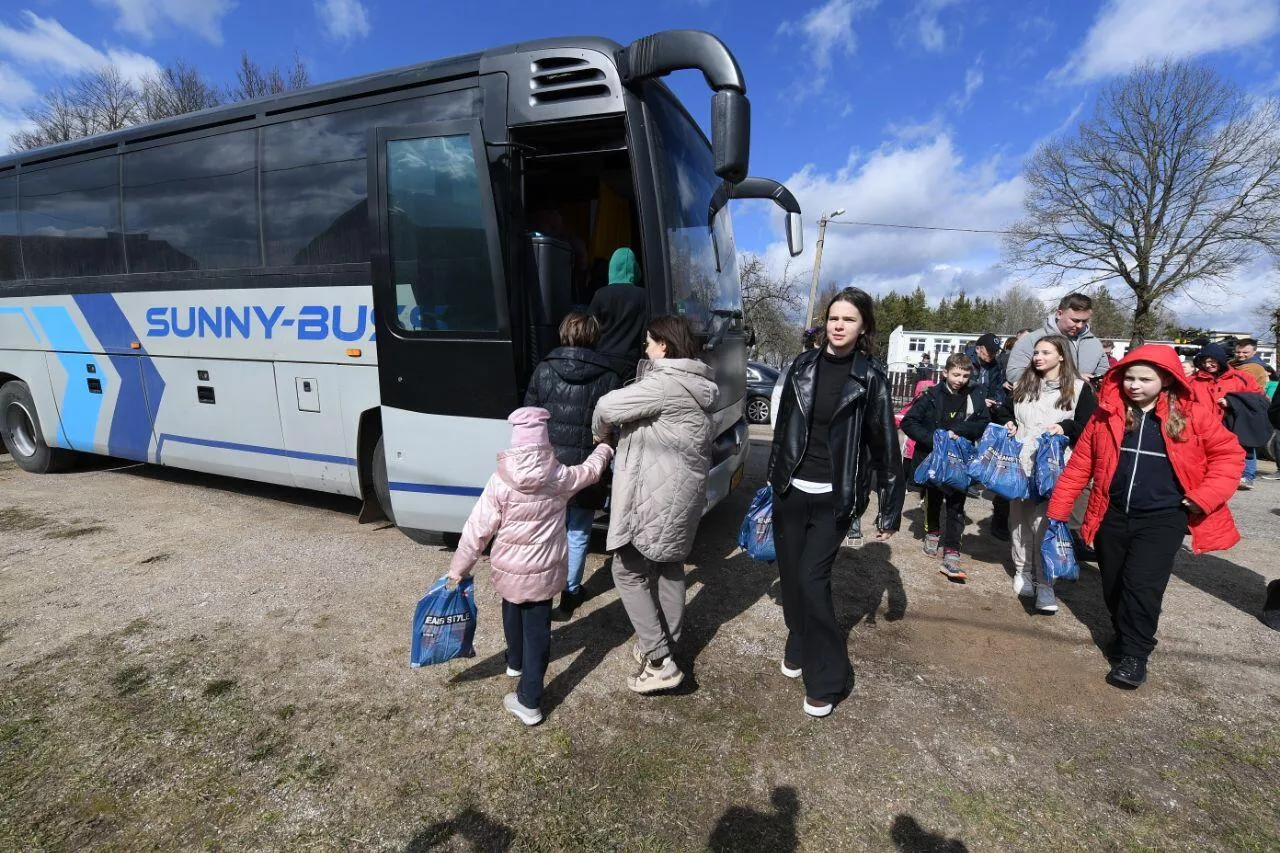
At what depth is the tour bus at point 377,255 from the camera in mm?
3693

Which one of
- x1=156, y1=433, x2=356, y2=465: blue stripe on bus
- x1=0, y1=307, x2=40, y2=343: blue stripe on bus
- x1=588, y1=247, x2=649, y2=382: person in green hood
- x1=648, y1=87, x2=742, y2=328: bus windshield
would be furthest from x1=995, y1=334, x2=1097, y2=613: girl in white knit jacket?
x1=0, y1=307, x2=40, y2=343: blue stripe on bus

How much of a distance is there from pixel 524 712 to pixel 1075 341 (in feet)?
15.8

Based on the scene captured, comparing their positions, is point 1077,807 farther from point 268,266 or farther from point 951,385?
point 268,266

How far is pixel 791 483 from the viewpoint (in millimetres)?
2834

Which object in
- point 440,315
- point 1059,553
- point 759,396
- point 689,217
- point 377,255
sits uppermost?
point 689,217

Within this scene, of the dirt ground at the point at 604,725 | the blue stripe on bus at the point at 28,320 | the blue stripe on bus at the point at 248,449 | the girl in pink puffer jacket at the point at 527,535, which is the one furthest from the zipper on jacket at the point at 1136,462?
the blue stripe on bus at the point at 28,320

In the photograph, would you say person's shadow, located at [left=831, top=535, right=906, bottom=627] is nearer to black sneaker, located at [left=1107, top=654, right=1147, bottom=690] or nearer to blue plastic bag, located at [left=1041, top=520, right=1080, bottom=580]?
blue plastic bag, located at [left=1041, top=520, right=1080, bottom=580]

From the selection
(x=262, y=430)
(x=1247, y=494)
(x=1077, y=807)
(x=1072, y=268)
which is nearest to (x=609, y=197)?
(x=262, y=430)

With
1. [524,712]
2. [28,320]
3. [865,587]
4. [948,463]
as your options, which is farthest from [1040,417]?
[28,320]

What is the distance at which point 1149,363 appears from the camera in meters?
2.93

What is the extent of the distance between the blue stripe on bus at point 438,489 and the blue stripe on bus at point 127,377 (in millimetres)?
3201

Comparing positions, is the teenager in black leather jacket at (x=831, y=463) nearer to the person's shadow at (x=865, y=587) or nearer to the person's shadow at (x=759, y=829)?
the person's shadow at (x=759, y=829)

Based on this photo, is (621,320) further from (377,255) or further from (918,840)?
(918,840)

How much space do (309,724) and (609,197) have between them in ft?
12.9
